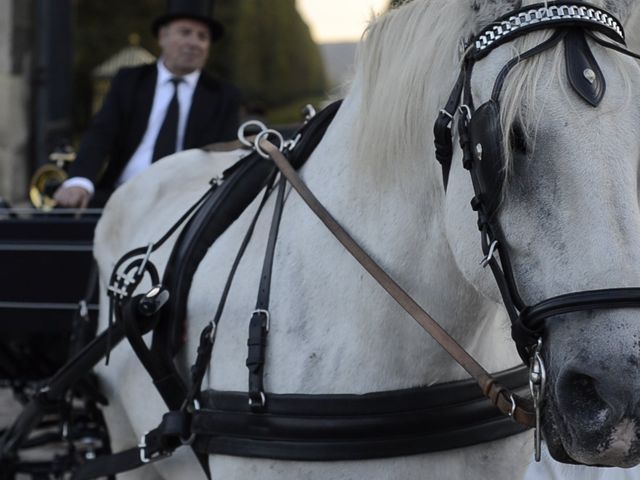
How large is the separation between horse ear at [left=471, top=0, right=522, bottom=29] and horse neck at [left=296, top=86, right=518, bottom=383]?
11.3 inches

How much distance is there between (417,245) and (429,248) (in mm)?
33

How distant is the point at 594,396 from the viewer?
1676mm

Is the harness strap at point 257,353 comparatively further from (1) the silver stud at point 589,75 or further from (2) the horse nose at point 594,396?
(1) the silver stud at point 589,75

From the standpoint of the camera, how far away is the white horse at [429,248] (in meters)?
1.72

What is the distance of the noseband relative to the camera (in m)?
1.78

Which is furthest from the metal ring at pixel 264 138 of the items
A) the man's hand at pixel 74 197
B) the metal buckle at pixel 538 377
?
the man's hand at pixel 74 197

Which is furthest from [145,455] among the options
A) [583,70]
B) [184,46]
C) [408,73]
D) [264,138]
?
[184,46]

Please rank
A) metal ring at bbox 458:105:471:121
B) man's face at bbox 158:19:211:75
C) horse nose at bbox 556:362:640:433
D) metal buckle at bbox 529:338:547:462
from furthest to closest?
man's face at bbox 158:19:211:75, metal ring at bbox 458:105:471:121, metal buckle at bbox 529:338:547:462, horse nose at bbox 556:362:640:433

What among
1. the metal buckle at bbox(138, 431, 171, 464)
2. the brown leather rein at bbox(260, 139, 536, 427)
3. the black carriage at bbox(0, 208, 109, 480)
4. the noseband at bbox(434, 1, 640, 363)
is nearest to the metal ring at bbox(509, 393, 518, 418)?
the brown leather rein at bbox(260, 139, 536, 427)

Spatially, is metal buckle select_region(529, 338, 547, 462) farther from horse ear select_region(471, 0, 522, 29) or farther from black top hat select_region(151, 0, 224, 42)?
black top hat select_region(151, 0, 224, 42)

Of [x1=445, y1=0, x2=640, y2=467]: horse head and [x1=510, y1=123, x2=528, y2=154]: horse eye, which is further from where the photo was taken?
[x1=510, y1=123, x2=528, y2=154]: horse eye

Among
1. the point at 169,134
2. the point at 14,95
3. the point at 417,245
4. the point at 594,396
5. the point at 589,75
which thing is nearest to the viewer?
the point at 594,396

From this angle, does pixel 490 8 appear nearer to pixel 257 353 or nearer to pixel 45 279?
pixel 257 353

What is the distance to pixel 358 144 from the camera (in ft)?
7.43
